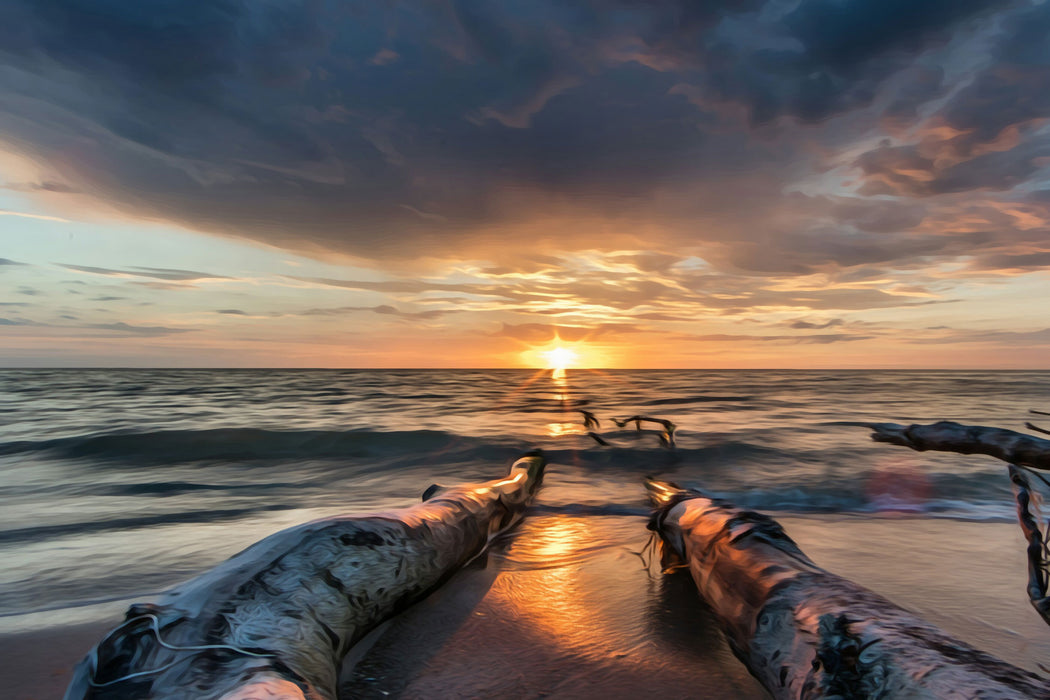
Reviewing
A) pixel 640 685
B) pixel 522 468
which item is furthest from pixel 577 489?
pixel 640 685

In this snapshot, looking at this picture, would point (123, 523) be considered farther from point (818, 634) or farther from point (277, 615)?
point (818, 634)

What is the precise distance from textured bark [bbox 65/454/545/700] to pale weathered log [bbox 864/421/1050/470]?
12.0 ft

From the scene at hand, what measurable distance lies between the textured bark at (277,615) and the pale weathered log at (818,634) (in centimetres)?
188

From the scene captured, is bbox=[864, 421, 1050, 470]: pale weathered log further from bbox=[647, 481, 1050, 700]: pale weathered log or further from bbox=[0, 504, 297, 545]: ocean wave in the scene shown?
bbox=[0, 504, 297, 545]: ocean wave

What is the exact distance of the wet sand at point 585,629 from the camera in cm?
248

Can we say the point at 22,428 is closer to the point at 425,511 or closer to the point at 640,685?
the point at 425,511

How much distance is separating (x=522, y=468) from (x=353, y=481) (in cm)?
373

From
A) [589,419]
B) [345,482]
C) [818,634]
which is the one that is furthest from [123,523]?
[589,419]

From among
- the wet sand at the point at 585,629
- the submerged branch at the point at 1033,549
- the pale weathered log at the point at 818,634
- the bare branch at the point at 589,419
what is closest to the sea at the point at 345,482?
the wet sand at the point at 585,629

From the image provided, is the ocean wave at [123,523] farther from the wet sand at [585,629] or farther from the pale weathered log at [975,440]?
the pale weathered log at [975,440]

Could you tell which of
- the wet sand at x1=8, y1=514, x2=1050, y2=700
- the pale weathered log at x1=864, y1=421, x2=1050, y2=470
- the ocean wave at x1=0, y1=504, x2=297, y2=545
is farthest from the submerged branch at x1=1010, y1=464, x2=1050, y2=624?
the ocean wave at x1=0, y1=504, x2=297, y2=545

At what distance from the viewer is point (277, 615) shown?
2.26 metres

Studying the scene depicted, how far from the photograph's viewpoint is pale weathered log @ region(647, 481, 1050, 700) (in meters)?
1.61

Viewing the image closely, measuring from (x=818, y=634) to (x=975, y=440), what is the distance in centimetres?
297
